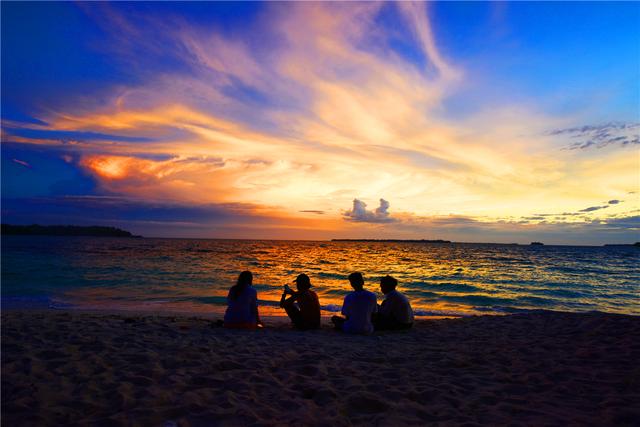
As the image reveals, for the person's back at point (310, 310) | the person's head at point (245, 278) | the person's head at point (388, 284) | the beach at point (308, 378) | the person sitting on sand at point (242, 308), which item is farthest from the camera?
the person's back at point (310, 310)

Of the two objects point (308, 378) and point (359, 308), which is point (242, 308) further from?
point (308, 378)

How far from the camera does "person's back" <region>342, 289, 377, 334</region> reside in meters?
9.38

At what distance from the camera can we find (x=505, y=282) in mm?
25734

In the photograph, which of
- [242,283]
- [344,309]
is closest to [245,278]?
[242,283]

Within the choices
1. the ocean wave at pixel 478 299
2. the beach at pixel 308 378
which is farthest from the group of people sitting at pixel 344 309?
the ocean wave at pixel 478 299

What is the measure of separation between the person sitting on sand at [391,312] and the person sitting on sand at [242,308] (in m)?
3.31

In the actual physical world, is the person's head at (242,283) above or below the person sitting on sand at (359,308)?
above

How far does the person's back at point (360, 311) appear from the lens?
9.38 m

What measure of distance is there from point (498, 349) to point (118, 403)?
6.81m

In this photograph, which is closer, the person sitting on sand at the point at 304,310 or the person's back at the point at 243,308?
the person's back at the point at 243,308

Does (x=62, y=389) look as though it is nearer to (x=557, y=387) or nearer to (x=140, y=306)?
(x=557, y=387)

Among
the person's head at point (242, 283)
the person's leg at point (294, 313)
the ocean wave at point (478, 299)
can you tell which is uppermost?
the person's head at point (242, 283)

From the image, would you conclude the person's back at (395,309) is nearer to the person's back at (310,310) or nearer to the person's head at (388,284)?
the person's head at (388,284)

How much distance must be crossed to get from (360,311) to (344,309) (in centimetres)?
51
